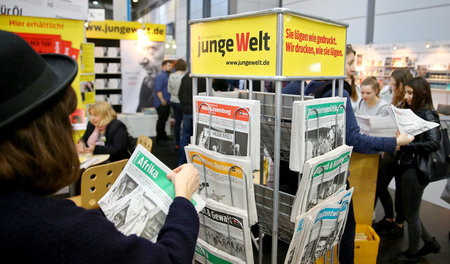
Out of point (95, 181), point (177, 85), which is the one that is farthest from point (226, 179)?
point (177, 85)

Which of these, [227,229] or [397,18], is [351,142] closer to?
[227,229]

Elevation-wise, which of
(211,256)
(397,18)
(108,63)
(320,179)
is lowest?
(211,256)

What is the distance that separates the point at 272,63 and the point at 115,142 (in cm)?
228

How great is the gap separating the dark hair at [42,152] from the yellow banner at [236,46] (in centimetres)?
83

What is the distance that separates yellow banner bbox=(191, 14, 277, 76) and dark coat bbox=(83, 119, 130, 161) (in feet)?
5.70

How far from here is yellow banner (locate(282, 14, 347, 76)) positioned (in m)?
1.40

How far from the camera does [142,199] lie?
3.94 ft

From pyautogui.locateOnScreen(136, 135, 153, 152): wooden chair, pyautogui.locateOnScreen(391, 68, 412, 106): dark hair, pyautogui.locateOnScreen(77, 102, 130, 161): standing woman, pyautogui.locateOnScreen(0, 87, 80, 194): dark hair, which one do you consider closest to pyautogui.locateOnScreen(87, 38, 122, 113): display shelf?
pyautogui.locateOnScreen(77, 102, 130, 161): standing woman

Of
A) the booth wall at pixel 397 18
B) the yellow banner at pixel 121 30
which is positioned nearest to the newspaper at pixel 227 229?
the yellow banner at pixel 121 30

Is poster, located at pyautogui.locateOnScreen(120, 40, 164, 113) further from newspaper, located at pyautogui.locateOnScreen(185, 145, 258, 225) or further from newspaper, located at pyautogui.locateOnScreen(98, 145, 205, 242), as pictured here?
newspaper, located at pyautogui.locateOnScreen(98, 145, 205, 242)

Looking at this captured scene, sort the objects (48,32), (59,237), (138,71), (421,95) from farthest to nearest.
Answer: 1. (138,71)
2. (48,32)
3. (421,95)
4. (59,237)

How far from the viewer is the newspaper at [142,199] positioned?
1139 millimetres

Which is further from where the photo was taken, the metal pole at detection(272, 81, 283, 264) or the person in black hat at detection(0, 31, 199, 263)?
the metal pole at detection(272, 81, 283, 264)

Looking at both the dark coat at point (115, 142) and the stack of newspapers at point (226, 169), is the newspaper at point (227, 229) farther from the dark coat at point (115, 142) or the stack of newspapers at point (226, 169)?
the dark coat at point (115, 142)
